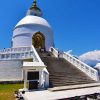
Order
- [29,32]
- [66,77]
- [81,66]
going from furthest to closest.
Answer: [29,32], [81,66], [66,77]

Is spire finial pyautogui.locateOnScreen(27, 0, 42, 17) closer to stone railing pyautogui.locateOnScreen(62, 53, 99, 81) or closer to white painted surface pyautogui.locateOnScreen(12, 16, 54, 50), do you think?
white painted surface pyautogui.locateOnScreen(12, 16, 54, 50)

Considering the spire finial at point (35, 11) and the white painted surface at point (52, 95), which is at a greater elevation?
the spire finial at point (35, 11)

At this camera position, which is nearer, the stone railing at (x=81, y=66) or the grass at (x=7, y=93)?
the grass at (x=7, y=93)

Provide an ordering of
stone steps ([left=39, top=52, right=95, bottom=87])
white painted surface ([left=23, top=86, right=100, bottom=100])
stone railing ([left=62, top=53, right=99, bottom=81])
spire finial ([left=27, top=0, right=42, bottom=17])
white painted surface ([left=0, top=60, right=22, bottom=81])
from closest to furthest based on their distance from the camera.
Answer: white painted surface ([left=23, top=86, right=100, bottom=100]) → stone steps ([left=39, top=52, right=95, bottom=87]) → stone railing ([left=62, top=53, right=99, bottom=81]) → white painted surface ([left=0, top=60, right=22, bottom=81]) → spire finial ([left=27, top=0, right=42, bottom=17])

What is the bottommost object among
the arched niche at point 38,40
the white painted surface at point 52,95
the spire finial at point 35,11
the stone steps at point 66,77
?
the white painted surface at point 52,95

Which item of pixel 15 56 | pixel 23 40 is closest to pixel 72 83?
pixel 15 56

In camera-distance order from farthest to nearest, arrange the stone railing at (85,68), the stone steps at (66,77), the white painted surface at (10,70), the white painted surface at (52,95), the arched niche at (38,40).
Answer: the arched niche at (38,40) → the white painted surface at (10,70) → the stone railing at (85,68) → the stone steps at (66,77) → the white painted surface at (52,95)

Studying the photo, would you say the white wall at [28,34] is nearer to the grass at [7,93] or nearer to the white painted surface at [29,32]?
the white painted surface at [29,32]

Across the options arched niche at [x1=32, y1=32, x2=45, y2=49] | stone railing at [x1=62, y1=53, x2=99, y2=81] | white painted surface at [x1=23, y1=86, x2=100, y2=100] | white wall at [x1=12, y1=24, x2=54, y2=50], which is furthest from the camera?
Answer: arched niche at [x1=32, y1=32, x2=45, y2=49]

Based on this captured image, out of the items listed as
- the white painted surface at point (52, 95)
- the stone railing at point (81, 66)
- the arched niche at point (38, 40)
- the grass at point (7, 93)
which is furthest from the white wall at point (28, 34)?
the white painted surface at point (52, 95)

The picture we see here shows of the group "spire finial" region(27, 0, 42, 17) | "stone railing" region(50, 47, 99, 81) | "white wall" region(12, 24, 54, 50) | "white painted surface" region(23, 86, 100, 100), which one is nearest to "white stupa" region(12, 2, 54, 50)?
"white wall" region(12, 24, 54, 50)

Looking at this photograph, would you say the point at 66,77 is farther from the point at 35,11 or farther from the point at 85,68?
the point at 35,11

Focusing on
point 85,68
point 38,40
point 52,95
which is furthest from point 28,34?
point 52,95

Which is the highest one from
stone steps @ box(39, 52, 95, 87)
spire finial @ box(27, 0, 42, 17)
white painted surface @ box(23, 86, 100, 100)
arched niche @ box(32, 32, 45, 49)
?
spire finial @ box(27, 0, 42, 17)
